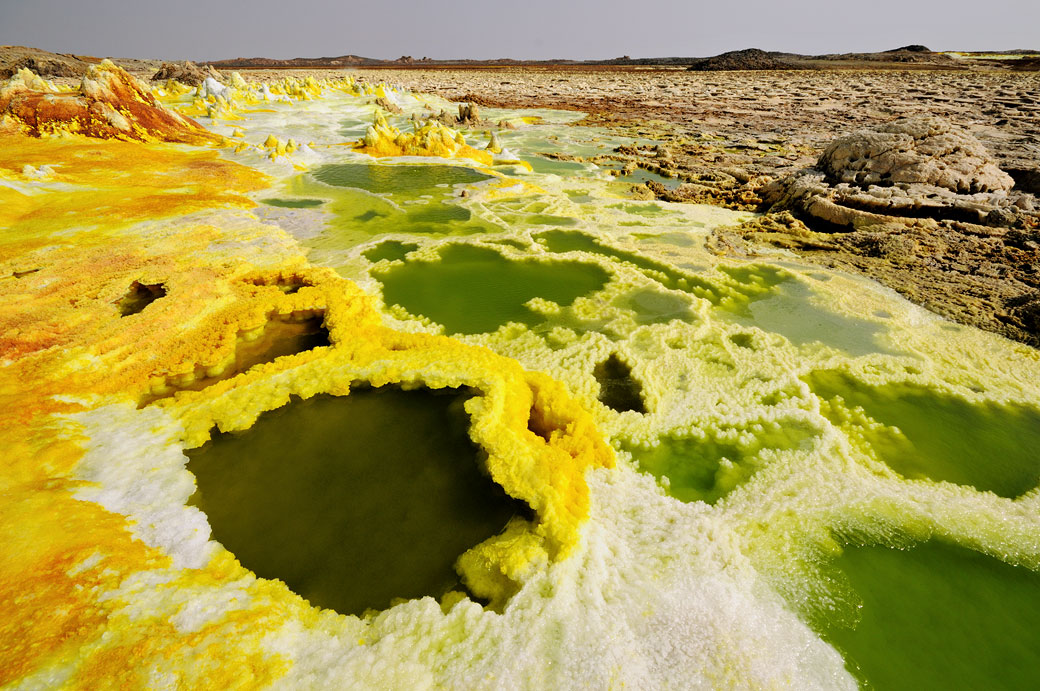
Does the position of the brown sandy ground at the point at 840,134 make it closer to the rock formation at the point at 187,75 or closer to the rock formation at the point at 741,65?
the rock formation at the point at 187,75

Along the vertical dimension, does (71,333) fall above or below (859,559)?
above

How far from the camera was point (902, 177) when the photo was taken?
40.8ft

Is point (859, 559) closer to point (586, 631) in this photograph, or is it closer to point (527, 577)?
point (586, 631)

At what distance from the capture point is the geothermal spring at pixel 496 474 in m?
3.41

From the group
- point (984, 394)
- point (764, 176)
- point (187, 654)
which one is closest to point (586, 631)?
point (187, 654)

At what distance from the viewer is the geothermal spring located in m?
3.41

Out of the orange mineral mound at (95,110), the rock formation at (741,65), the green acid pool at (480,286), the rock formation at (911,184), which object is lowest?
the green acid pool at (480,286)

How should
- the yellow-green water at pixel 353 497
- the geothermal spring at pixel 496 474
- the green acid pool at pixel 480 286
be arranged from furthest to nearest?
the green acid pool at pixel 480 286, the yellow-green water at pixel 353 497, the geothermal spring at pixel 496 474

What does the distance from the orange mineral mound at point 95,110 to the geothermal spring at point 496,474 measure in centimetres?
944

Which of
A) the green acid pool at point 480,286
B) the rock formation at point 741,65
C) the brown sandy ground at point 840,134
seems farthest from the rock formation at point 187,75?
the rock formation at point 741,65

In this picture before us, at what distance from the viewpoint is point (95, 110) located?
56.3 ft

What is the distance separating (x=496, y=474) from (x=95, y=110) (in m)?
22.4

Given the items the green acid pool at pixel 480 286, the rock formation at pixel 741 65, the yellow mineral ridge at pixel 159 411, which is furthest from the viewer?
the rock formation at pixel 741 65

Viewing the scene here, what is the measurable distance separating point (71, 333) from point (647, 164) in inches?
753
